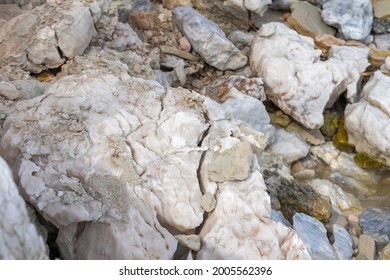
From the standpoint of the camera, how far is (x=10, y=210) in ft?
5.81

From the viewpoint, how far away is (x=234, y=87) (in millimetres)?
6574

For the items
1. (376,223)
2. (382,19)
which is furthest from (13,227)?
(382,19)

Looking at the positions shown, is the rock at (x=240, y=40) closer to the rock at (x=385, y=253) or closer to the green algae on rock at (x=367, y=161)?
the green algae on rock at (x=367, y=161)

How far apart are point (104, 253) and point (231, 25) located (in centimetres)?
639

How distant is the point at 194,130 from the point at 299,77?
3.54 meters

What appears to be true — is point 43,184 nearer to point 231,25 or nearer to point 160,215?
point 160,215

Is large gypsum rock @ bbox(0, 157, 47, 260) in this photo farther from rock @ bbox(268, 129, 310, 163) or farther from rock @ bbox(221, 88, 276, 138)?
rock @ bbox(268, 129, 310, 163)

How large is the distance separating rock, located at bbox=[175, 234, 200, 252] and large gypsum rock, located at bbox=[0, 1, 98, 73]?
131 inches

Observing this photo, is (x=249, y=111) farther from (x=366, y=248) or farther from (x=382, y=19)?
(x=382, y=19)

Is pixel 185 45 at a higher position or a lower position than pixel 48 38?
lower

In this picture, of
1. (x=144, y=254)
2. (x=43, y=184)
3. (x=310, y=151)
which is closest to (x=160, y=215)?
(x=144, y=254)

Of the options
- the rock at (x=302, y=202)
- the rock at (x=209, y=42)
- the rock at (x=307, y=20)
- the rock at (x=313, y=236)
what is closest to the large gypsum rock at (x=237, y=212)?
the rock at (x=313, y=236)

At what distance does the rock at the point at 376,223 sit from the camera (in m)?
5.12

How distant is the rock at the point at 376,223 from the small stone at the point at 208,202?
9.50ft
